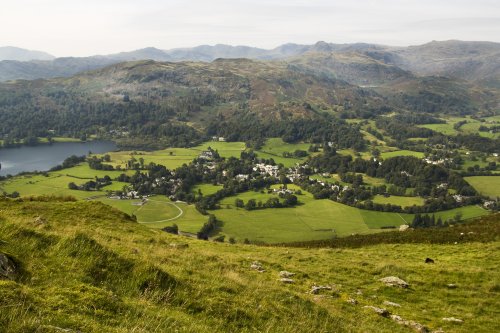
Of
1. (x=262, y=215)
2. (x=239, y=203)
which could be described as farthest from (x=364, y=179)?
(x=262, y=215)

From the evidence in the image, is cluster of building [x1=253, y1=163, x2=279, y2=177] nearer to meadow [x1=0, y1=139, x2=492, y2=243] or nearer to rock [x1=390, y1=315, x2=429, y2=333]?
meadow [x1=0, y1=139, x2=492, y2=243]

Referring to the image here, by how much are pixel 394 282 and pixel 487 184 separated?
156919 millimetres

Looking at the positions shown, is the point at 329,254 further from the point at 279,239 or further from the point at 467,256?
the point at 279,239

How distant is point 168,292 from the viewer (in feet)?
39.6

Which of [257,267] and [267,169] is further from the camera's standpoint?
[267,169]

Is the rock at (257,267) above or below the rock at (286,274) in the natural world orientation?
below

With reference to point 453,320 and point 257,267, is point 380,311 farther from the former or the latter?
point 257,267

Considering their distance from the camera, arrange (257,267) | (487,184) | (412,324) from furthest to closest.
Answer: (487,184) → (257,267) → (412,324)

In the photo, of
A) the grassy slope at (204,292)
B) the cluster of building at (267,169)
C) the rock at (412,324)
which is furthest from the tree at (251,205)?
the rock at (412,324)

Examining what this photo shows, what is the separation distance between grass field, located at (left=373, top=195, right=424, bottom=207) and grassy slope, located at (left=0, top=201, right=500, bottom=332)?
105703mm

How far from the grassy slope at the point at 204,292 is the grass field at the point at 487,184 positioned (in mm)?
133517

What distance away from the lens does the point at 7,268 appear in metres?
10.7

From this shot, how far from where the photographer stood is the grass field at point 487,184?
138 meters

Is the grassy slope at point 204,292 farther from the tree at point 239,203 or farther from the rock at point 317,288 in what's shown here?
the tree at point 239,203
